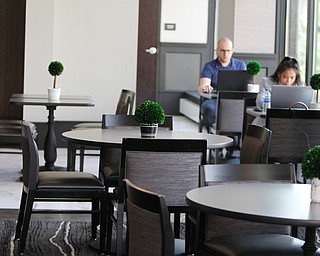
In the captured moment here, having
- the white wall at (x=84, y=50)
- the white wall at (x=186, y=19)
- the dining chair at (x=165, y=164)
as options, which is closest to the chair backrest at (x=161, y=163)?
the dining chair at (x=165, y=164)

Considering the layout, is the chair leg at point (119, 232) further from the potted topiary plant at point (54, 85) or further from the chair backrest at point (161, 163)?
the potted topiary plant at point (54, 85)

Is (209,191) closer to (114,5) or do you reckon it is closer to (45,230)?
(45,230)

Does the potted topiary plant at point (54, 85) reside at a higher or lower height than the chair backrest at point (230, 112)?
higher

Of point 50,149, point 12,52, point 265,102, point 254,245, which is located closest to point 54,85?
point 50,149

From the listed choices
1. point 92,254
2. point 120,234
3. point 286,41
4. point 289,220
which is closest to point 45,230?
point 92,254

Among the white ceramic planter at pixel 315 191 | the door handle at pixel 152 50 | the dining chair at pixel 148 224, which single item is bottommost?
the dining chair at pixel 148 224

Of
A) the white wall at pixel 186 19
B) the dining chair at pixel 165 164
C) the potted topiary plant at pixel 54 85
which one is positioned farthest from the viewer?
the white wall at pixel 186 19

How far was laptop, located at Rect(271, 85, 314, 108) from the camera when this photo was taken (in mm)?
7727

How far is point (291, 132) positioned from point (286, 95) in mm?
554

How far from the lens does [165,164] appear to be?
4.98m

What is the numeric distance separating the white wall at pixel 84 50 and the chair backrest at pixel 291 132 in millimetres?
3683

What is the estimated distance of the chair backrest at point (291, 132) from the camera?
725cm

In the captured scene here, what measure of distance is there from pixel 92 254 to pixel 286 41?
362 inches

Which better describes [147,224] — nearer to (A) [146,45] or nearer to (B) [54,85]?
(B) [54,85]
